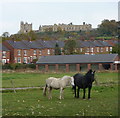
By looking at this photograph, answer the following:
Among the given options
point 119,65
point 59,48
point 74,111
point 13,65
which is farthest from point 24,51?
point 74,111

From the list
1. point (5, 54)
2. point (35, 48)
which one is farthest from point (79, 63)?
point (35, 48)

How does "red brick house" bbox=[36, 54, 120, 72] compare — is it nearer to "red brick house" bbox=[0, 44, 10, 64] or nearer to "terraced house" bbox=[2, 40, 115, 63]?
"red brick house" bbox=[0, 44, 10, 64]

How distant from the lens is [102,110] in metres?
17.1

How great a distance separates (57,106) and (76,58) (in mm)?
63515

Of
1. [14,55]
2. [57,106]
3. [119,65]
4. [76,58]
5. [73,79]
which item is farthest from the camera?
Result: [14,55]

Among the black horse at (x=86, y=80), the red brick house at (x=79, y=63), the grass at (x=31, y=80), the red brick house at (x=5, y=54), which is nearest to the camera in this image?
the black horse at (x=86, y=80)

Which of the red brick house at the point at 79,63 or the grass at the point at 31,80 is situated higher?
the red brick house at the point at 79,63

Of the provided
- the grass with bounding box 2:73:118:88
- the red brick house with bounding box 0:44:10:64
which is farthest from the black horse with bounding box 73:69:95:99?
the red brick house with bounding box 0:44:10:64

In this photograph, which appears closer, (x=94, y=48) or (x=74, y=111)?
(x=74, y=111)

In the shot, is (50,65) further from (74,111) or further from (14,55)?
(74,111)

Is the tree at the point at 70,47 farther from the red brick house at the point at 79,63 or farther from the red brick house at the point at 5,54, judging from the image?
the red brick house at the point at 79,63

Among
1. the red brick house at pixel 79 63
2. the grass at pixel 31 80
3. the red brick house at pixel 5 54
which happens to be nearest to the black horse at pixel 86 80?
the grass at pixel 31 80

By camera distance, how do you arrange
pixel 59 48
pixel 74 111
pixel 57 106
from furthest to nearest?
pixel 59 48 → pixel 57 106 → pixel 74 111

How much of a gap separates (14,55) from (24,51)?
4462 mm
